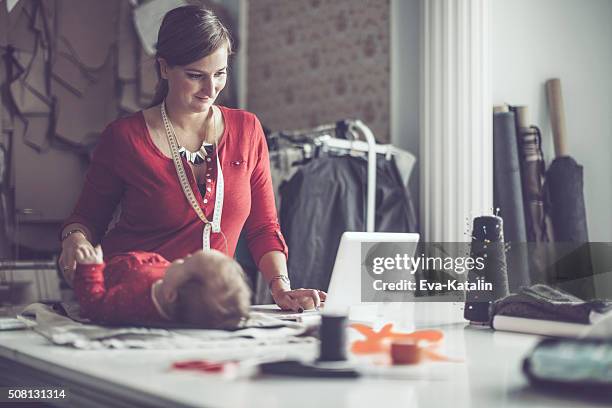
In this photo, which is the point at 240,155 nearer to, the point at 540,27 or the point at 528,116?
the point at 528,116

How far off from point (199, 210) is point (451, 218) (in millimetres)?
1645

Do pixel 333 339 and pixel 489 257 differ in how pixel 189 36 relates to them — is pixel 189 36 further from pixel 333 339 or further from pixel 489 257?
pixel 333 339

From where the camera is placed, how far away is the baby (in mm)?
1114

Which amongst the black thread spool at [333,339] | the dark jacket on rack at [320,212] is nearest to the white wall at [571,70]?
the dark jacket on rack at [320,212]

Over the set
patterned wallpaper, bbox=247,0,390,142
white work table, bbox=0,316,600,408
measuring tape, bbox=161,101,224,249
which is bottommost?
white work table, bbox=0,316,600,408

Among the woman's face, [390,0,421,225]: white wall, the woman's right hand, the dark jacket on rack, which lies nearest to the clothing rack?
the dark jacket on rack

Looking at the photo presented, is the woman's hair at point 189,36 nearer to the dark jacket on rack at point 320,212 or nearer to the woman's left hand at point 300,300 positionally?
the woman's left hand at point 300,300

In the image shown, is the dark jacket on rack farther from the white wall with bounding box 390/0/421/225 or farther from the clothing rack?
the white wall with bounding box 390/0/421/225

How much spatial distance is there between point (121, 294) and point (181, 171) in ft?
1.81

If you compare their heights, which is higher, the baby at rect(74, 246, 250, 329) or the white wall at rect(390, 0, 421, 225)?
the white wall at rect(390, 0, 421, 225)

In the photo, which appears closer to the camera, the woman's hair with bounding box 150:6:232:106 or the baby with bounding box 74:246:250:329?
the baby with bounding box 74:246:250:329

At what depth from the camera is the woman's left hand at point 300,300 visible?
158 cm

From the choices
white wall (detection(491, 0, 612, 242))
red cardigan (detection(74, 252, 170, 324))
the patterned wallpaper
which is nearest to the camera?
red cardigan (detection(74, 252, 170, 324))

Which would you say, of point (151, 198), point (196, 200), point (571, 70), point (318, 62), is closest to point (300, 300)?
point (196, 200)
